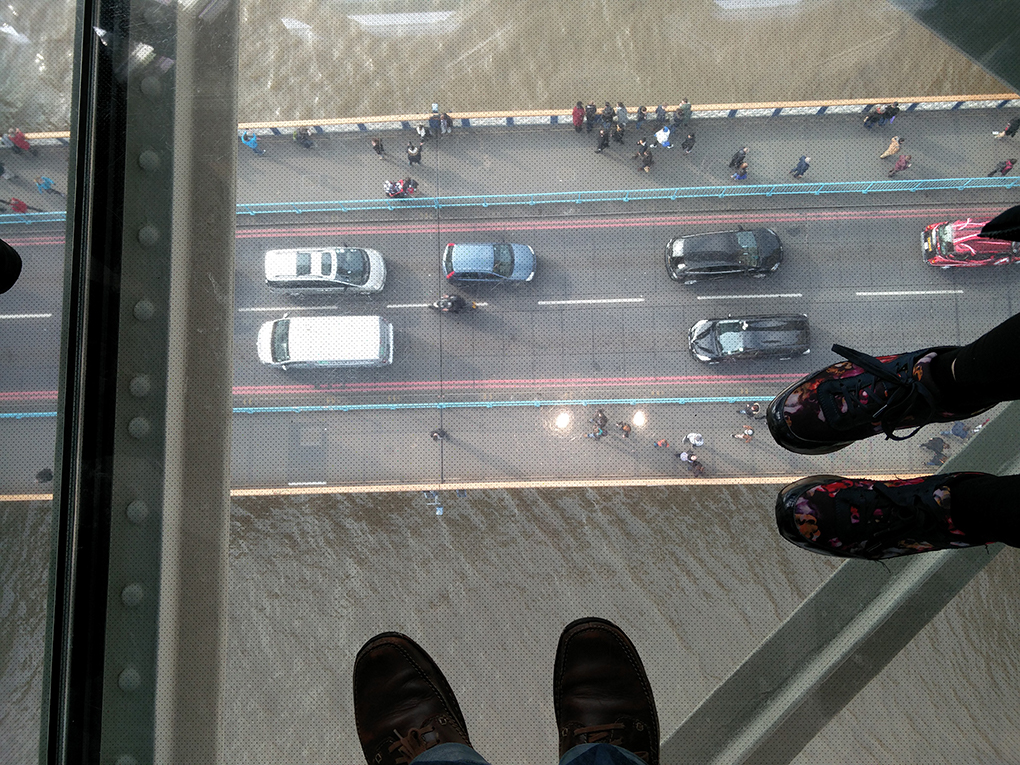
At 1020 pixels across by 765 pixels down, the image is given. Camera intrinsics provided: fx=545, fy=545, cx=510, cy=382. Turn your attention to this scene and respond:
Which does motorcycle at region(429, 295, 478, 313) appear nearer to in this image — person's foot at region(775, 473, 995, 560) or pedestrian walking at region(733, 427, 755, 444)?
pedestrian walking at region(733, 427, 755, 444)

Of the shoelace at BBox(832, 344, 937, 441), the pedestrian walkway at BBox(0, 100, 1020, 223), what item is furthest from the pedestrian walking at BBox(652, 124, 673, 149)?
the shoelace at BBox(832, 344, 937, 441)

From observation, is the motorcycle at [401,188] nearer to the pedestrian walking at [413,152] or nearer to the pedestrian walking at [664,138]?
the pedestrian walking at [413,152]

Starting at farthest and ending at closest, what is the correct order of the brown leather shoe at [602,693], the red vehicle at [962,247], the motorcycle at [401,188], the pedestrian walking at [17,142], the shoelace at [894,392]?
the motorcycle at [401,188], the red vehicle at [962,247], the pedestrian walking at [17,142], the shoelace at [894,392], the brown leather shoe at [602,693]

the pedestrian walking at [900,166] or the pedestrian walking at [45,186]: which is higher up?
the pedestrian walking at [900,166]

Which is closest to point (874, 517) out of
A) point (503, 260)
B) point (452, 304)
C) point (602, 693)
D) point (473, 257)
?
point (602, 693)

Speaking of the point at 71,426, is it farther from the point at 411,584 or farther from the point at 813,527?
the point at 813,527

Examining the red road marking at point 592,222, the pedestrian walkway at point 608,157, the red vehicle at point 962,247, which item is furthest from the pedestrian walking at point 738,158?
the red vehicle at point 962,247
